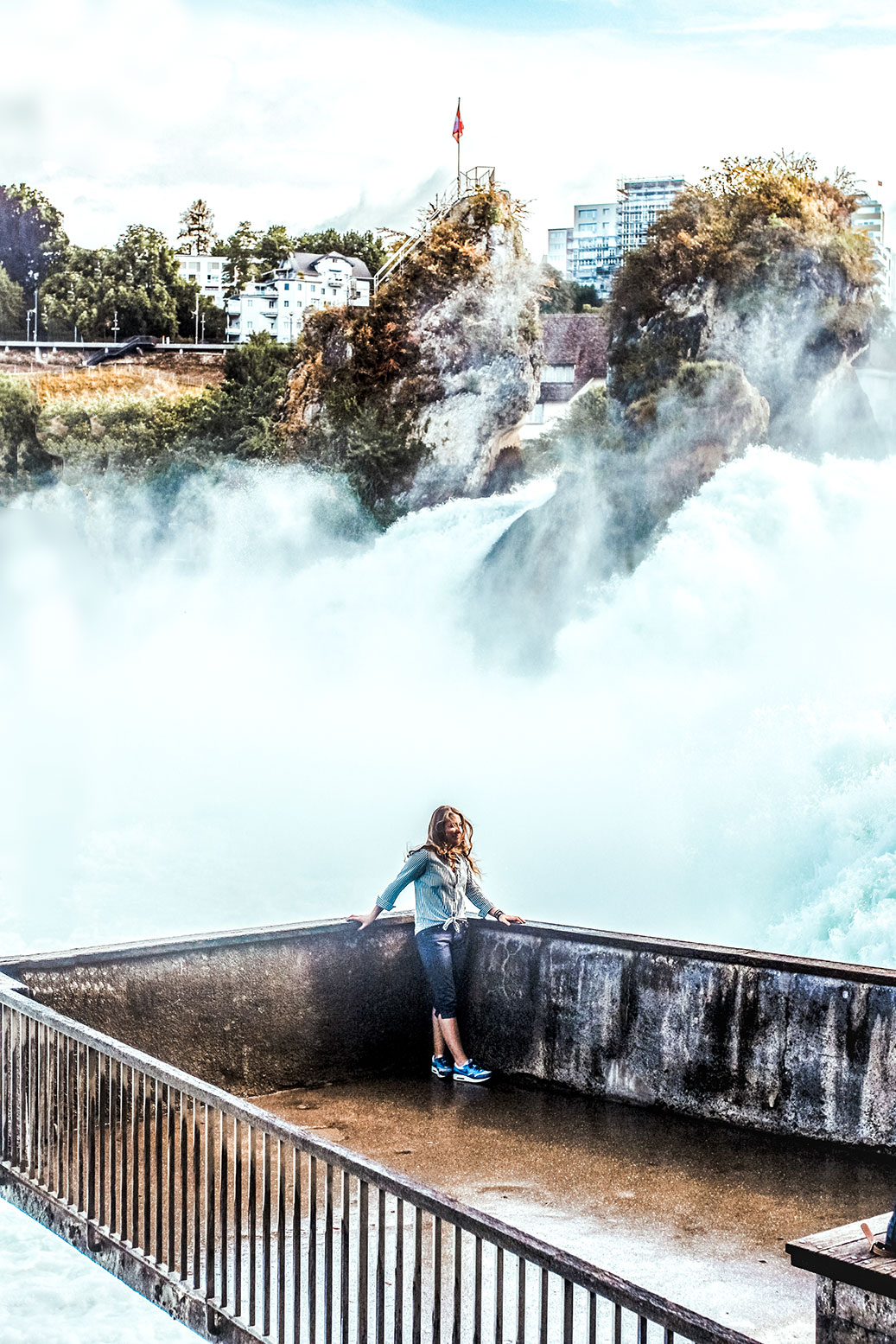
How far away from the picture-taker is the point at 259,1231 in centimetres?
507

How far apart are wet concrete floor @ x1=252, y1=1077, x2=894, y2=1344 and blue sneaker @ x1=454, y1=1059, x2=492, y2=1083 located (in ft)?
0.19

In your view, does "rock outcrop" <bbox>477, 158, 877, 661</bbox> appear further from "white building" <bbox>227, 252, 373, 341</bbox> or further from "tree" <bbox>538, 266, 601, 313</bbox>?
"white building" <bbox>227, 252, 373, 341</bbox>

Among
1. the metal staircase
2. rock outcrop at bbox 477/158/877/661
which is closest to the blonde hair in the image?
rock outcrop at bbox 477/158/877/661

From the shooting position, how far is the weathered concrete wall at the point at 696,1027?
591 centimetres

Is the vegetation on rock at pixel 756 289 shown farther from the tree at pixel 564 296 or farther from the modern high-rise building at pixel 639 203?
the tree at pixel 564 296

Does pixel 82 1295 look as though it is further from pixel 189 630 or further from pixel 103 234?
pixel 103 234

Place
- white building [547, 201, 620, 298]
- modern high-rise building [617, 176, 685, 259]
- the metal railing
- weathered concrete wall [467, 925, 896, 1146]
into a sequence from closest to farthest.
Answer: the metal railing, weathered concrete wall [467, 925, 896, 1146], modern high-rise building [617, 176, 685, 259], white building [547, 201, 620, 298]

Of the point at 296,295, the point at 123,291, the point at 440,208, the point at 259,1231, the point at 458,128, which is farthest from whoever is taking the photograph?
the point at 123,291

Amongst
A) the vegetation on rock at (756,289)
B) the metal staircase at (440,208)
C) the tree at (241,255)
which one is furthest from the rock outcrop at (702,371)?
the tree at (241,255)

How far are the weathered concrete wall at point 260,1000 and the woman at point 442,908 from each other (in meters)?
0.29

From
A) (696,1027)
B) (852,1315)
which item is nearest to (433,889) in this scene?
(696,1027)

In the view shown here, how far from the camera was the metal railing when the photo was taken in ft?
11.5

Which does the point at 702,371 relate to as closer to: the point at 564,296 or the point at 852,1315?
the point at 564,296

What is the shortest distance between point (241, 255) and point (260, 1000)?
25.6m
